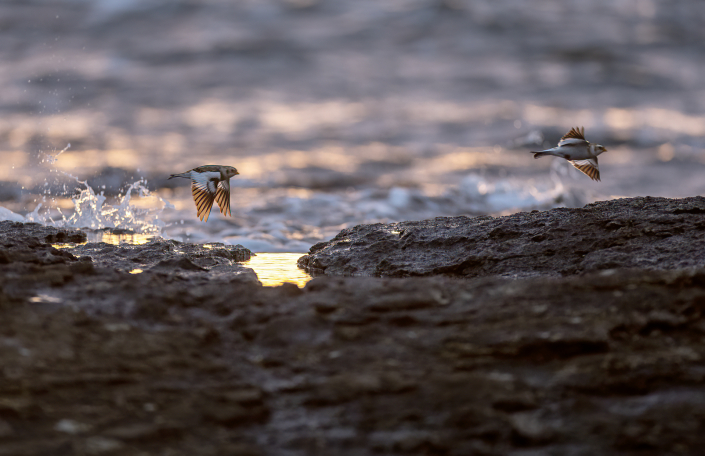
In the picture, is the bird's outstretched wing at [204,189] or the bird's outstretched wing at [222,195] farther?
the bird's outstretched wing at [222,195]

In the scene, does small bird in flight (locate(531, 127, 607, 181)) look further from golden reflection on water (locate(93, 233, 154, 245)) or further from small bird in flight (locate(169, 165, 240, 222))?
golden reflection on water (locate(93, 233, 154, 245))

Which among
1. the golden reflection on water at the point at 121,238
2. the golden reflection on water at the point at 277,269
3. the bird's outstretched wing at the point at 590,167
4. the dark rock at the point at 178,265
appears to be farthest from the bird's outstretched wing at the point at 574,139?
the golden reflection on water at the point at 121,238

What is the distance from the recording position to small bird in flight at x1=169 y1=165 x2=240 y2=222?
5020 mm

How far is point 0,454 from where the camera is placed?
5.00 ft

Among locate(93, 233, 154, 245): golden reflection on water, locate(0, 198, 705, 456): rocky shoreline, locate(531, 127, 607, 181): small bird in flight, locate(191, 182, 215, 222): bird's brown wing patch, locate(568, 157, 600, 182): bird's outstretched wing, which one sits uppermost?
locate(531, 127, 607, 181): small bird in flight

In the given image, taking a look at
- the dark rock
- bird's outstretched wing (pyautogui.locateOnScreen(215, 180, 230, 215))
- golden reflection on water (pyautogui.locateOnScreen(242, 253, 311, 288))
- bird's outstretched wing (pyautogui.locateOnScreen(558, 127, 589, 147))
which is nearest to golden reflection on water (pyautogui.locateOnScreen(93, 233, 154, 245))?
bird's outstretched wing (pyautogui.locateOnScreen(215, 180, 230, 215))

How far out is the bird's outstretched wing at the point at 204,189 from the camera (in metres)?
5.02

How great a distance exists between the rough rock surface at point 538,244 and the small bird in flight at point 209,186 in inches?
47.4

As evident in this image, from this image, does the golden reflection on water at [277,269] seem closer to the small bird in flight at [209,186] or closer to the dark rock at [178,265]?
the dark rock at [178,265]

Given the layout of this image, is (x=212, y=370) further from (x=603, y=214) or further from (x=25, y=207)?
(x=25, y=207)

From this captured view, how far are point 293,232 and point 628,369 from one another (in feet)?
18.5

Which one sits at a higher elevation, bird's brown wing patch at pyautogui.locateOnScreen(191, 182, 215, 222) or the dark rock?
bird's brown wing patch at pyautogui.locateOnScreen(191, 182, 215, 222)

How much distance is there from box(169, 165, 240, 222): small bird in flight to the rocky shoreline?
2.51 meters

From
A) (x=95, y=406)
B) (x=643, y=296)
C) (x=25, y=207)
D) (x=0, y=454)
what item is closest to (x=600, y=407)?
(x=643, y=296)
